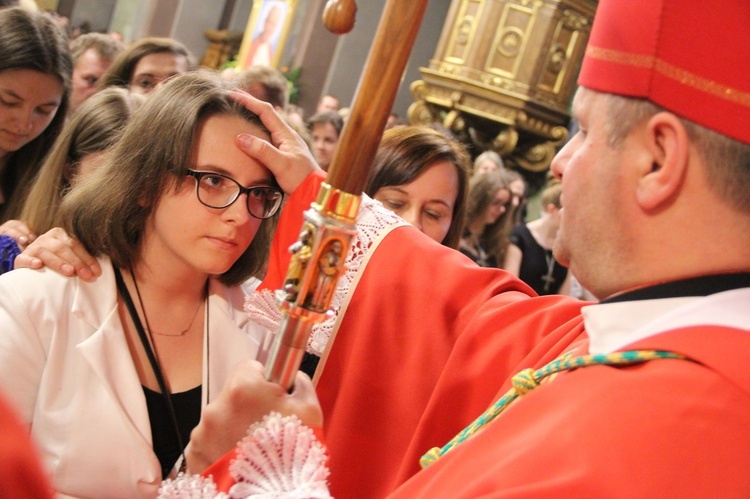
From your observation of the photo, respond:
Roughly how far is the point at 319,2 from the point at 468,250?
24.5 feet

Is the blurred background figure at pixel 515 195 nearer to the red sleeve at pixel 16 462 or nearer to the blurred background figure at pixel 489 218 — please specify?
the blurred background figure at pixel 489 218

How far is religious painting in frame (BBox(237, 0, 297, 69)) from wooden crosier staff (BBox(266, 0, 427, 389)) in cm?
1037

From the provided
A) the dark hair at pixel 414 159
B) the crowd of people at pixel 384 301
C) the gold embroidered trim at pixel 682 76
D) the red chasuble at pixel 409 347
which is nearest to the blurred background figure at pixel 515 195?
the dark hair at pixel 414 159

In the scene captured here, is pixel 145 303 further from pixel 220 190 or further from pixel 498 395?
pixel 498 395

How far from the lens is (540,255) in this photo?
5.80 metres

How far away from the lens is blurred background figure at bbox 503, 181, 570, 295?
570 cm

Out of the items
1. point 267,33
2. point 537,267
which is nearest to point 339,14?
point 537,267

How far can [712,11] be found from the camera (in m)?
1.25

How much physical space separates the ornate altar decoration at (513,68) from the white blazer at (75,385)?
7101 mm

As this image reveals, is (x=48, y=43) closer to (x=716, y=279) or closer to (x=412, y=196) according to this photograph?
(x=412, y=196)

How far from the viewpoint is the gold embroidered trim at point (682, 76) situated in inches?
47.9

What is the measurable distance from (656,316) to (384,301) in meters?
0.83

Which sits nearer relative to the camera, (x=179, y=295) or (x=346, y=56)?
(x=179, y=295)

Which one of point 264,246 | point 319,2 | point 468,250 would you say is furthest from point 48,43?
point 319,2
